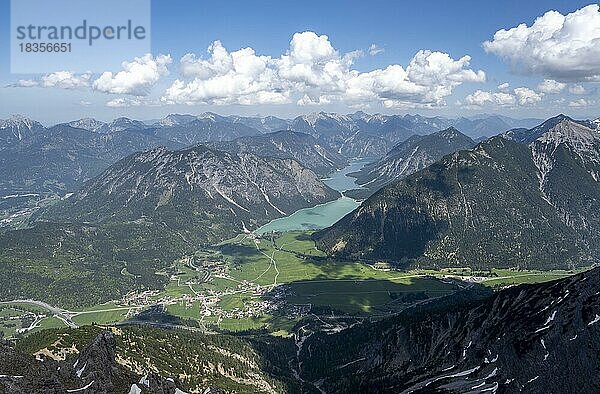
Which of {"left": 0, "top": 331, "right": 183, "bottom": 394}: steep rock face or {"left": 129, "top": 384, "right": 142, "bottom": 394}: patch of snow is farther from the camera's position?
{"left": 129, "top": 384, "right": 142, "bottom": 394}: patch of snow

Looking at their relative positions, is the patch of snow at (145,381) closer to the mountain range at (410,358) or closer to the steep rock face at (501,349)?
the mountain range at (410,358)

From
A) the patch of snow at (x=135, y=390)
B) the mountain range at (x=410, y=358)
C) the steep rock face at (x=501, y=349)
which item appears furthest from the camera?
the patch of snow at (x=135, y=390)

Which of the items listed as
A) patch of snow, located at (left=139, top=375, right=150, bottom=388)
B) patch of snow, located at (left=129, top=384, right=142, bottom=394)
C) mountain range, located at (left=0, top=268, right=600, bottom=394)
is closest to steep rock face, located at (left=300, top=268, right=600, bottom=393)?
mountain range, located at (left=0, top=268, right=600, bottom=394)

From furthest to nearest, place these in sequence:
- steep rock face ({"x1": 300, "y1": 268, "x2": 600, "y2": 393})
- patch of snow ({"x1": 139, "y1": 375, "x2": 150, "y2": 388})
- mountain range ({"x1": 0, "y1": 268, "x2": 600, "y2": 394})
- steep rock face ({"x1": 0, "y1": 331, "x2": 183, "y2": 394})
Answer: patch of snow ({"x1": 139, "y1": 375, "x2": 150, "y2": 388}) < steep rock face ({"x1": 300, "y1": 268, "x2": 600, "y2": 393}) < mountain range ({"x1": 0, "y1": 268, "x2": 600, "y2": 394}) < steep rock face ({"x1": 0, "y1": 331, "x2": 183, "y2": 394})

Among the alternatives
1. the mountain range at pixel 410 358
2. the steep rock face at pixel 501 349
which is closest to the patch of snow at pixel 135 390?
the mountain range at pixel 410 358

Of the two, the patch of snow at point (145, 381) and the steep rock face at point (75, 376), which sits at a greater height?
the steep rock face at point (75, 376)

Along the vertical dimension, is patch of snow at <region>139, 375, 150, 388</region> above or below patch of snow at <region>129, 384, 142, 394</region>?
below

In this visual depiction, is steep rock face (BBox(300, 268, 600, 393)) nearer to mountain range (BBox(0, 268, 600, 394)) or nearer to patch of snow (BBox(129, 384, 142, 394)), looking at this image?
mountain range (BBox(0, 268, 600, 394))

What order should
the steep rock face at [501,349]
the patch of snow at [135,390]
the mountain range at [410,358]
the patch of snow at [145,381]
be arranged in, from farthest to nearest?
the patch of snow at [145,381] → the patch of snow at [135,390] → the steep rock face at [501,349] → the mountain range at [410,358]

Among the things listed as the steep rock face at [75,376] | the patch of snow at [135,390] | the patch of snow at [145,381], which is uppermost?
the steep rock face at [75,376]
